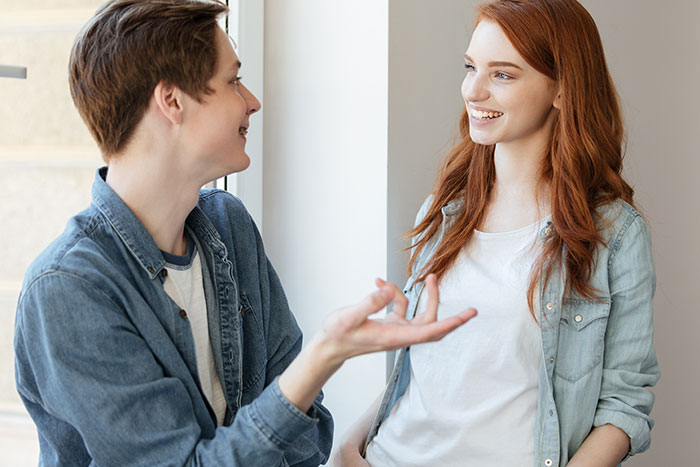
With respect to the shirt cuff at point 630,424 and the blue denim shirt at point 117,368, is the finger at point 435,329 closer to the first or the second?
the blue denim shirt at point 117,368

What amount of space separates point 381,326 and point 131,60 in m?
0.51

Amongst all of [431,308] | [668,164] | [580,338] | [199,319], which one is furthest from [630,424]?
[668,164]

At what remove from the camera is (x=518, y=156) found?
1649mm

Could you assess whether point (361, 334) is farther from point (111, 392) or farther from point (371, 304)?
point (111, 392)

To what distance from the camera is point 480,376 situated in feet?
4.92

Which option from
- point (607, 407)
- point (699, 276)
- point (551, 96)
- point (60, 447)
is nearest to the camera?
point (60, 447)

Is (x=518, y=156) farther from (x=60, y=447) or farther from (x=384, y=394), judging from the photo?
(x=60, y=447)

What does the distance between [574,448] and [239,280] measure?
688 mm

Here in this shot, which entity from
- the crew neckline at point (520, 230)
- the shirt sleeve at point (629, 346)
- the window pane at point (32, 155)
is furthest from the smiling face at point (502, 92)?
the window pane at point (32, 155)

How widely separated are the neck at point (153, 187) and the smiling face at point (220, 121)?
41mm

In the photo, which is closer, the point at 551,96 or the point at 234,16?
the point at 551,96

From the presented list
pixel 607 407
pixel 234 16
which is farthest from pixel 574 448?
pixel 234 16

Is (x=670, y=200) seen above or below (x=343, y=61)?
below

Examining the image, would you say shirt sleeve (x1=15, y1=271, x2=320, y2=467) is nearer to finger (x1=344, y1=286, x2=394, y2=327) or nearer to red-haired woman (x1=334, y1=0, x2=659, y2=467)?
finger (x1=344, y1=286, x2=394, y2=327)
